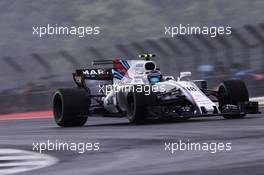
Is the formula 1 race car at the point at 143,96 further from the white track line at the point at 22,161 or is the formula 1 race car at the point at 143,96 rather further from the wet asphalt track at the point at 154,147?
the white track line at the point at 22,161

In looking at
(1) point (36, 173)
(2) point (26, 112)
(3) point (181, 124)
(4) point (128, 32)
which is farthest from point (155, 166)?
(4) point (128, 32)

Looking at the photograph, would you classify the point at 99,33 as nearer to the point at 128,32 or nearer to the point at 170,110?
the point at 128,32

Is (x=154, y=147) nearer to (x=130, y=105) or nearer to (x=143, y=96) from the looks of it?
(x=143, y=96)

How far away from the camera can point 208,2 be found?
48.8 metres

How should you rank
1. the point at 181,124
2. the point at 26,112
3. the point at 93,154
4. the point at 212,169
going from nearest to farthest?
the point at 212,169 → the point at 93,154 → the point at 181,124 → the point at 26,112

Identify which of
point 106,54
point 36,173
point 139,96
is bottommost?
point 36,173

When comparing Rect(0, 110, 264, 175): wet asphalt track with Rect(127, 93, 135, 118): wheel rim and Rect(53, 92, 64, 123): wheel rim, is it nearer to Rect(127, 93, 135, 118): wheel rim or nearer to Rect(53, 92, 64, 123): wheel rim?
Rect(127, 93, 135, 118): wheel rim

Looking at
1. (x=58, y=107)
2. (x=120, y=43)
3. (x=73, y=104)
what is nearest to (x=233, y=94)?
(x=73, y=104)

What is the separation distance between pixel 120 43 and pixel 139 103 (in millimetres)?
30503

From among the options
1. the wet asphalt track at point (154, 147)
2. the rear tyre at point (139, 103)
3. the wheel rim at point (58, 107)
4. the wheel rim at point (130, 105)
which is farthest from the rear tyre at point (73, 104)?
the rear tyre at point (139, 103)

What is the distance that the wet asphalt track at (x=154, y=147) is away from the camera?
7.93m

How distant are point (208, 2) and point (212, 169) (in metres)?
41.9

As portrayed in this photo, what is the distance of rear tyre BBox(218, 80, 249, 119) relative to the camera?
569 inches

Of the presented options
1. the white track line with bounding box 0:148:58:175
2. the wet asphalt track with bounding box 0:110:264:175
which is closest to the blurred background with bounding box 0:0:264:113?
the wet asphalt track with bounding box 0:110:264:175
